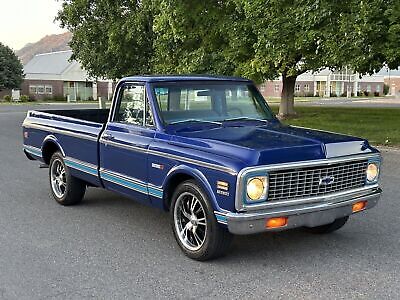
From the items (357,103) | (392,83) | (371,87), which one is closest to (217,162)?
(357,103)

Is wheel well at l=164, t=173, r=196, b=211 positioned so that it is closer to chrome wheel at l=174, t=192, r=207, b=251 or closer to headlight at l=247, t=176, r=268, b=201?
chrome wheel at l=174, t=192, r=207, b=251

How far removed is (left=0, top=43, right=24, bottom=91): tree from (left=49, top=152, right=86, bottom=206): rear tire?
185 ft

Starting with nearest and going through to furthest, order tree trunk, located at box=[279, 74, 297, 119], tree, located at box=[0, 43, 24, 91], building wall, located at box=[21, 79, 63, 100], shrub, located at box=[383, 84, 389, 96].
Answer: tree trunk, located at box=[279, 74, 297, 119]
tree, located at box=[0, 43, 24, 91]
building wall, located at box=[21, 79, 63, 100]
shrub, located at box=[383, 84, 389, 96]

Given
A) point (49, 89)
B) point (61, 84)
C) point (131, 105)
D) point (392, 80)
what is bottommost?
point (131, 105)

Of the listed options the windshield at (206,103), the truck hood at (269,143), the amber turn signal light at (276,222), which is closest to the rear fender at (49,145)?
the windshield at (206,103)

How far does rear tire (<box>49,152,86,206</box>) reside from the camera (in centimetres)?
694

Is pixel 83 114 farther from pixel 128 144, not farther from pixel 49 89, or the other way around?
pixel 49 89

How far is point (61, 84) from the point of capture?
2687 inches

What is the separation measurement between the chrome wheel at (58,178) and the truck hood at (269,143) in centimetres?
268

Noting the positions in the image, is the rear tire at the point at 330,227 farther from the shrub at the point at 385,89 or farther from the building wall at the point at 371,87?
the shrub at the point at 385,89

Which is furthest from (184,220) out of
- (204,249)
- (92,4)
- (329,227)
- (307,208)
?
(92,4)

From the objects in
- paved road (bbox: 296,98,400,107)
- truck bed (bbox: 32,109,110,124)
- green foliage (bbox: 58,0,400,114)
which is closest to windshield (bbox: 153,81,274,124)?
truck bed (bbox: 32,109,110,124)

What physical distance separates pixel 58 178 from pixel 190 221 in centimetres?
306

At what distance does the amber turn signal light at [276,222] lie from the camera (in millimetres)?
4375
